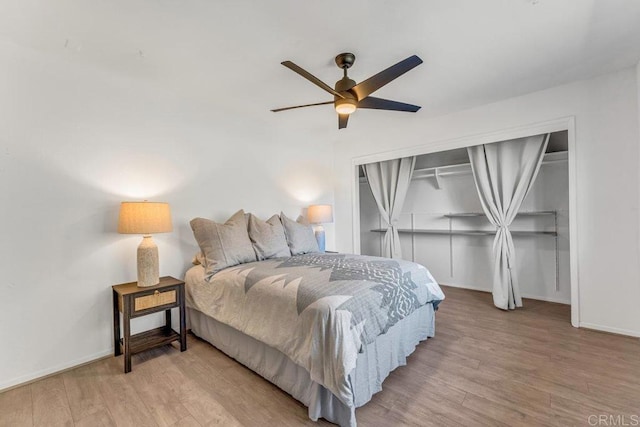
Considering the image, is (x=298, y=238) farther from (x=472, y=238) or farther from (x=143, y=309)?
(x=472, y=238)

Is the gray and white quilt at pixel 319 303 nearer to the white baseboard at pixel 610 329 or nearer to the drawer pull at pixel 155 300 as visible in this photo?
the drawer pull at pixel 155 300

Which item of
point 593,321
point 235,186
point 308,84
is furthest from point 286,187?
point 593,321

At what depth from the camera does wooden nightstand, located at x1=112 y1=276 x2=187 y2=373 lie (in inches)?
89.0

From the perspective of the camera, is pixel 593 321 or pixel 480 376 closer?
pixel 480 376

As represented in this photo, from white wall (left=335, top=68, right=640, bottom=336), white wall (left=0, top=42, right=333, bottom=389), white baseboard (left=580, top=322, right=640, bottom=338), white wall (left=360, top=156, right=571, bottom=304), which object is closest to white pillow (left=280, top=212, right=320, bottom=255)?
white wall (left=0, top=42, right=333, bottom=389)

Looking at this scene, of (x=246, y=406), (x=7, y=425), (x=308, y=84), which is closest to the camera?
(x=7, y=425)

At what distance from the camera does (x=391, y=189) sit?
4.73m

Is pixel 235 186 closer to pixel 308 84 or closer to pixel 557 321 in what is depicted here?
pixel 308 84

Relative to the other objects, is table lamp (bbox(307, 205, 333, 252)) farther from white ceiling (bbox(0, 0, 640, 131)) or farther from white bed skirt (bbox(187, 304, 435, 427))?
Answer: white bed skirt (bbox(187, 304, 435, 427))

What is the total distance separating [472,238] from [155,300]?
4366 millimetres

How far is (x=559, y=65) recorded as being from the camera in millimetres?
2594

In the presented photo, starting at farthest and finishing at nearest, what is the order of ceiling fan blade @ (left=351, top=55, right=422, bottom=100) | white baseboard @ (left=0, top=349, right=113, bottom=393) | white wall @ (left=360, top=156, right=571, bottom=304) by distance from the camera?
white wall @ (left=360, top=156, right=571, bottom=304) < white baseboard @ (left=0, top=349, right=113, bottom=393) < ceiling fan blade @ (left=351, top=55, right=422, bottom=100)

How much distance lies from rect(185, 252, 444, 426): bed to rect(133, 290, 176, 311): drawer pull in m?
0.25

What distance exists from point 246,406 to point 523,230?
4.19 m
